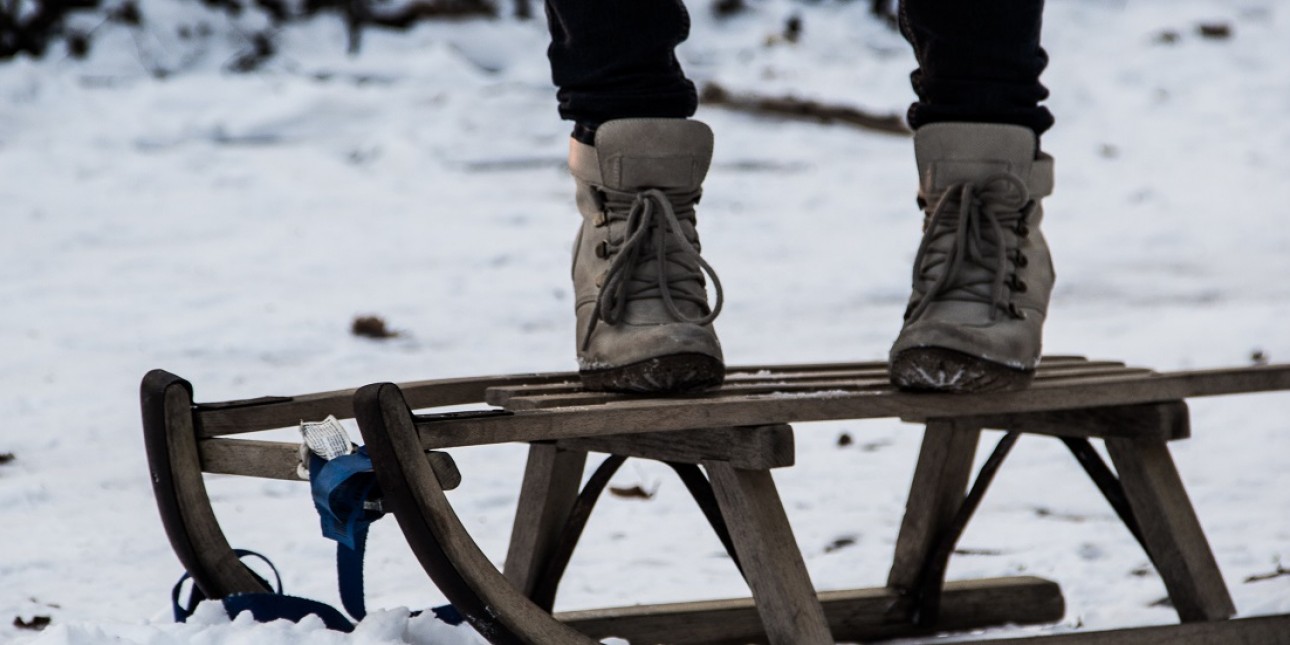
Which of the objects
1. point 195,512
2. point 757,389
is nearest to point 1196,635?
point 757,389

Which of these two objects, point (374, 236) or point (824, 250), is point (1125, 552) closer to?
point (824, 250)

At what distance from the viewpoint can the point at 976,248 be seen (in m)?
1.82

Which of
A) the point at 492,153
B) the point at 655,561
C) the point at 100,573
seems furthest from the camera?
the point at 492,153

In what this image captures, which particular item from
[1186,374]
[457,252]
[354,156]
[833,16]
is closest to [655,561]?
[1186,374]

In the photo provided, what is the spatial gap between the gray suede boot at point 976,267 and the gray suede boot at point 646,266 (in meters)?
0.27

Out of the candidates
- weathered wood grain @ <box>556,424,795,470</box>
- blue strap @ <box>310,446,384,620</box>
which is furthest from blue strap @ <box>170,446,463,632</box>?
weathered wood grain @ <box>556,424,795,470</box>

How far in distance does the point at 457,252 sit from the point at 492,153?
1721mm

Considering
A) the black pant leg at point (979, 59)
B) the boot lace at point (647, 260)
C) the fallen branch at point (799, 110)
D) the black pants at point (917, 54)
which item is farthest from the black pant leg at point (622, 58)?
the fallen branch at point (799, 110)

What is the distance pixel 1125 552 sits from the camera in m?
2.58

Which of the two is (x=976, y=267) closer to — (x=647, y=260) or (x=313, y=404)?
(x=647, y=260)

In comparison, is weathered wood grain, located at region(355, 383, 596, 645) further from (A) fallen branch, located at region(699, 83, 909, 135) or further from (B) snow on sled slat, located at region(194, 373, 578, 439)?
(A) fallen branch, located at region(699, 83, 909, 135)

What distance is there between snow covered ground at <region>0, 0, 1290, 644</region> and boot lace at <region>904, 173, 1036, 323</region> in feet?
2.32

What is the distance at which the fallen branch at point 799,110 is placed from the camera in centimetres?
764

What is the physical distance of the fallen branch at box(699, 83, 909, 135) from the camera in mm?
7637
